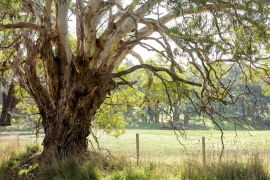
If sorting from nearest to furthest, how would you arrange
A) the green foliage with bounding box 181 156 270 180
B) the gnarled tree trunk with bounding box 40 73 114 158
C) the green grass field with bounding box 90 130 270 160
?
the green foliage with bounding box 181 156 270 180 < the gnarled tree trunk with bounding box 40 73 114 158 < the green grass field with bounding box 90 130 270 160

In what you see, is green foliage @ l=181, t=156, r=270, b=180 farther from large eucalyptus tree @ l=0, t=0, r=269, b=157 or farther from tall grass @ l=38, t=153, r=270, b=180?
large eucalyptus tree @ l=0, t=0, r=269, b=157

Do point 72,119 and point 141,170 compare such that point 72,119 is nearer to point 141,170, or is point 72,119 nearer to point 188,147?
point 141,170

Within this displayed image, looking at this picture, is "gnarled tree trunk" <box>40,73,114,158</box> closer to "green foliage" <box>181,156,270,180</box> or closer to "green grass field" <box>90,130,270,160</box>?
"green grass field" <box>90,130,270,160</box>

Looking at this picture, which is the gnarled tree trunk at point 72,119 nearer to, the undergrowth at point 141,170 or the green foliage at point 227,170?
the undergrowth at point 141,170

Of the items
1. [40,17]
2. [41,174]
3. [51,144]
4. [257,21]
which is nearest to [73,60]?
[40,17]

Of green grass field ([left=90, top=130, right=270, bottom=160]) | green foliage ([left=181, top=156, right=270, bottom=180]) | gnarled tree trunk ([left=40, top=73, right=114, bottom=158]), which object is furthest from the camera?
green grass field ([left=90, top=130, right=270, bottom=160])

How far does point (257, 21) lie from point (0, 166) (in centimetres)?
818

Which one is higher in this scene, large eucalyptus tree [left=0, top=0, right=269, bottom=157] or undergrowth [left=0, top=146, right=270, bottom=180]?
large eucalyptus tree [left=0, top=0, right=269, bottom=157]

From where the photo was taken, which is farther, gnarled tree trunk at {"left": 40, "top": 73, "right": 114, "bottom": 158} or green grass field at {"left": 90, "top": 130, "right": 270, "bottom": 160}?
green grass field at {"left": 90, "top": 130, "right": 270, "bottom": 160}

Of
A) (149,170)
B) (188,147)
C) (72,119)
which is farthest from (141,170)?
(188,147)

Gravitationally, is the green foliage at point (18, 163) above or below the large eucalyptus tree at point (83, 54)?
below

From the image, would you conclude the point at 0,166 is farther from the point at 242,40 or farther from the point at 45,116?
A: the point at 242,40

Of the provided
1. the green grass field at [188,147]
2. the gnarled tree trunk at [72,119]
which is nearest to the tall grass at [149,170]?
the green grass field at [188,147]

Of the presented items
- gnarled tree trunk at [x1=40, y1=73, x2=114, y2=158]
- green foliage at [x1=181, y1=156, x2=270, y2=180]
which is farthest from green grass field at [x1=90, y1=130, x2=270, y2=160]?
gnarled tree trunk at [x1=40, y1=73, x2=114, y2=158]
